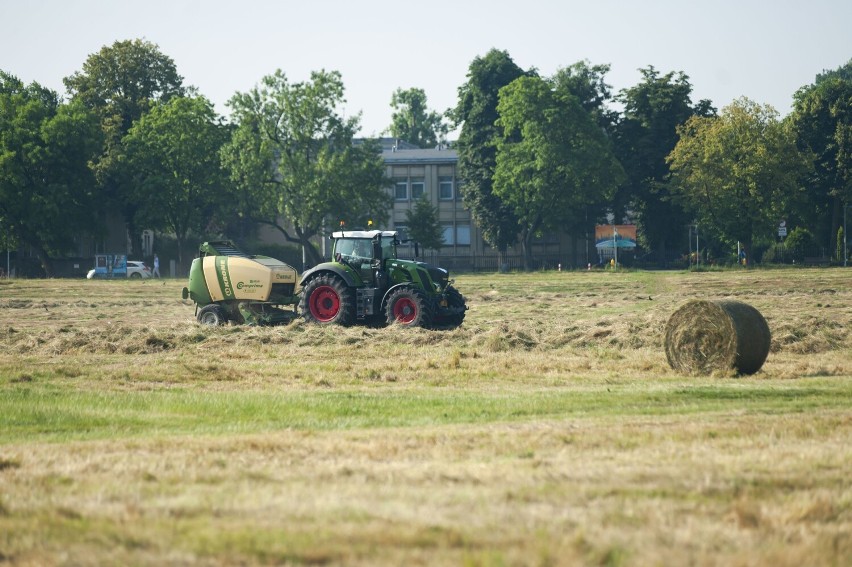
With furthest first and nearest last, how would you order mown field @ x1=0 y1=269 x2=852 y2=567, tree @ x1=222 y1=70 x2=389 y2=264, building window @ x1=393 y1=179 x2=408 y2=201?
building window @ x1=393 y1=179 x2=408 y2=201 → tree @ x1=222 y1=70 x2=389 y2=264 → mown field @ x1=0 y1=269 x2=852 y2=567

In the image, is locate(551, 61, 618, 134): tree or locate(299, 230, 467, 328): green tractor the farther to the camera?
locate(551, 61, 618, 134): tree

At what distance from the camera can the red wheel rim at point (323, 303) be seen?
27953 mm

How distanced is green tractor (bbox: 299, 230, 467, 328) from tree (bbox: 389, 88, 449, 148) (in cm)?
12195

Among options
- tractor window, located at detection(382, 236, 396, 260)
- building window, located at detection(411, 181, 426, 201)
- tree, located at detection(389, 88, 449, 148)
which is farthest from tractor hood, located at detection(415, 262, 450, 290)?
tree, located at detection(389, 88, 449, 148)

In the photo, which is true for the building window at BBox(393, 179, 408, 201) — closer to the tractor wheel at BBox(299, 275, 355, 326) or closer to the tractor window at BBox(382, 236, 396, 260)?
the tractor window at BBox(382, 236, 396, 260)

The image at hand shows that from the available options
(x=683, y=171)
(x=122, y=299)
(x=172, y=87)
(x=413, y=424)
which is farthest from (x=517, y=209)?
(x=413, y=424)

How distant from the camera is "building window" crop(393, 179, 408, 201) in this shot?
324 ft

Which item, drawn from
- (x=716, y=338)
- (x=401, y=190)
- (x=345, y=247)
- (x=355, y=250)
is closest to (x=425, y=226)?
(x=401, y=190)

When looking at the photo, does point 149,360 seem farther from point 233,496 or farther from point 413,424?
point 233,496

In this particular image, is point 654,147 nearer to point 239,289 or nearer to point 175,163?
point 175,163

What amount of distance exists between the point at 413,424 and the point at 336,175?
211 ft

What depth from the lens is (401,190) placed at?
3898 inches

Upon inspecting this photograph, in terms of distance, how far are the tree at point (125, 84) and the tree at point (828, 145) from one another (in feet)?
150

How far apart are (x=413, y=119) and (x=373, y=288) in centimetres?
12479
